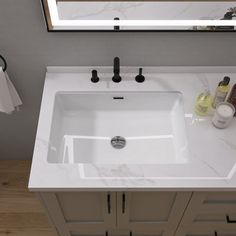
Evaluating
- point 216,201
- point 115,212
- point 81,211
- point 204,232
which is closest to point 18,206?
point 81,211

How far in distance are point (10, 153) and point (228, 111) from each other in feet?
5.05

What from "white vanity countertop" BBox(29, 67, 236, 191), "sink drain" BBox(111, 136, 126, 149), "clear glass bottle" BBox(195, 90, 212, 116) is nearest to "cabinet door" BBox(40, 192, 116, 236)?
"white vanity countertop" BBox(29, 67, 236, 191)

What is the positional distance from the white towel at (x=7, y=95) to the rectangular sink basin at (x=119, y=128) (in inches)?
10.9

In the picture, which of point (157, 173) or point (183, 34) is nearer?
point (157, 173)

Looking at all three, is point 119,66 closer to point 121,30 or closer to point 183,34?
point 121,30

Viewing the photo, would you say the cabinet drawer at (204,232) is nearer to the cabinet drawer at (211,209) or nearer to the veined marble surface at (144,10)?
the cabinet drawer at (211,209)

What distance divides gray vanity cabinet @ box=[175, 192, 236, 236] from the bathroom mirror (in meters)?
0.75

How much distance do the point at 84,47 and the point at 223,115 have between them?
72cm

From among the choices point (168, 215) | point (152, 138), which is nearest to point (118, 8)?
point (152, 138)

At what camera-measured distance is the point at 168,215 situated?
157 centimetres

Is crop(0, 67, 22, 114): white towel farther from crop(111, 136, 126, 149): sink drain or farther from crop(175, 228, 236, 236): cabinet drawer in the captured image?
crop(175, 228, 236, 236): cabinet drawer

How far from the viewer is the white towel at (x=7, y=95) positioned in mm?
1589

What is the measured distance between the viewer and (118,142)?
1.56 metres

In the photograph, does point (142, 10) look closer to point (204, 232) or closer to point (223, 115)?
point (223, 115)
